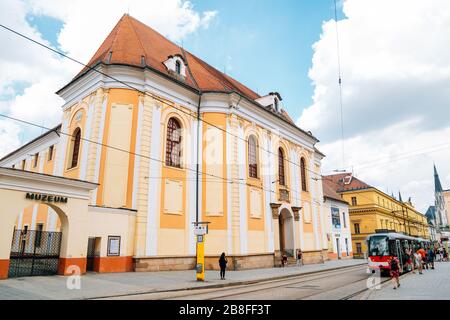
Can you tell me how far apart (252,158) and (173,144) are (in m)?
7.71

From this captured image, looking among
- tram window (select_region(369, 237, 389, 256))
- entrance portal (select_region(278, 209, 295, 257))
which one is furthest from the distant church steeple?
tram window (select_region(369, 237, 389, 256))

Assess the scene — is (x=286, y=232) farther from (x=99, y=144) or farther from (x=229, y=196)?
(x=99, y=144)

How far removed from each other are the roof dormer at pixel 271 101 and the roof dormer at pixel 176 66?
30.2 ft

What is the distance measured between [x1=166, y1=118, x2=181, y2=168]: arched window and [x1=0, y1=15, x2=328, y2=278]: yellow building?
8 cm

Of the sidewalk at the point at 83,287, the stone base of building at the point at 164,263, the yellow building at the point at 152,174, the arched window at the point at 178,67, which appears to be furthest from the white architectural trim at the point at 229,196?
the sidewalk at the point at 83,287

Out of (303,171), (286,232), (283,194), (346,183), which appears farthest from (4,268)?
(346,183)

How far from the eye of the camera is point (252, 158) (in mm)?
28547

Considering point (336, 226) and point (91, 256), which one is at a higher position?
point (336, 226)

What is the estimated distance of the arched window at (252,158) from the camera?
28.0 meters

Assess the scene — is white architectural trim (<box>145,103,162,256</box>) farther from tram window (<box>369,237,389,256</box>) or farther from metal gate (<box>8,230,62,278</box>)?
tram window (<box>369,237,389,256</box>)

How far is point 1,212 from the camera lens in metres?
14.1

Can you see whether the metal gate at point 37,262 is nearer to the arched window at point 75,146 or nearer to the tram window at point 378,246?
the arched window at point 75,146
